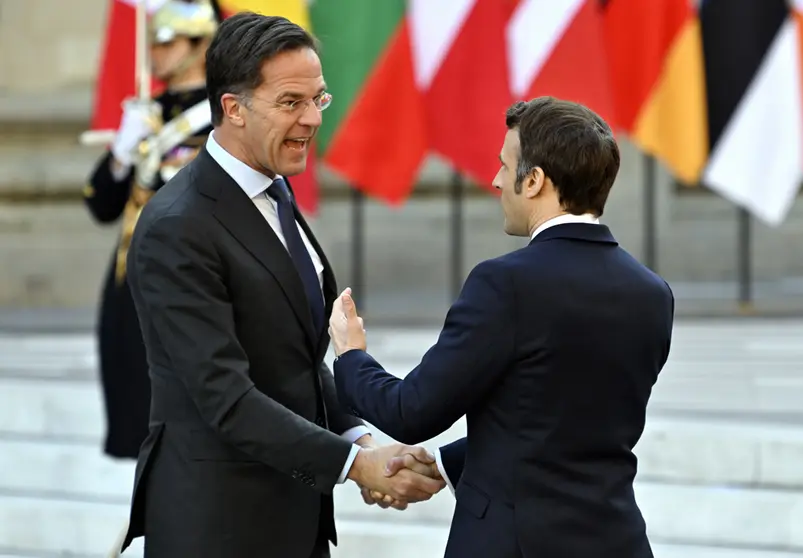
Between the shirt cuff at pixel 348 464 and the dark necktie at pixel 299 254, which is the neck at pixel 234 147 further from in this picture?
the shirt cuff at pixel 348 464

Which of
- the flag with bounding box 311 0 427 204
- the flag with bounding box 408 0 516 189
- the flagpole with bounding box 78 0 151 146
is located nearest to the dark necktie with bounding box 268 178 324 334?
the flagpole with bounding box 78 0 151 146

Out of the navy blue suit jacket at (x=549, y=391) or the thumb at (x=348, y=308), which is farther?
the thumb at (x=348, y=308)

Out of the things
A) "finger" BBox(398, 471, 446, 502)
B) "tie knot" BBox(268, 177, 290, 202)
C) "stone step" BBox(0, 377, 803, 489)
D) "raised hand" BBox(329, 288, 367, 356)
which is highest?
"tie knot" BBox(268, 177, 290, 202)

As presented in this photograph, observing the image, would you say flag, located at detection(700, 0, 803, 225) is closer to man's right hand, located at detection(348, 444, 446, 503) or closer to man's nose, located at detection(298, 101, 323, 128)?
man's right hand, located at detection(348, 444, 446, 503)

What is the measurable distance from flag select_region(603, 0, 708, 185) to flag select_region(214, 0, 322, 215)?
177 centimetres

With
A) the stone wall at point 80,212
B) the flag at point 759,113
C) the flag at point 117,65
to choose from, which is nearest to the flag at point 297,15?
the flag at point 117,65

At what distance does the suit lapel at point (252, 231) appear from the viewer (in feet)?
7.56

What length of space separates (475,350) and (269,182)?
0.53 metres

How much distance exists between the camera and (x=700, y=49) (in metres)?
7.45

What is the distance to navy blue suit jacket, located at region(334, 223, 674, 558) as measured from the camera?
215 centimetres

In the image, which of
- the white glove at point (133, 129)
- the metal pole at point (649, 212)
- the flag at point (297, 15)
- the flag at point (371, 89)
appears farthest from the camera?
the metal pole at point (649, 212)

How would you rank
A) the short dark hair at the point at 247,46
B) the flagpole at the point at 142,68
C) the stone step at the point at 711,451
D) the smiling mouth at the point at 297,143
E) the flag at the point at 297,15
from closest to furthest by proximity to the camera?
the short dark hair at the point at 247,46
the smiling mouth at the point at 297,143
the flagpole at the point at 142,68
the stone step at the point at 711,451
the flag at the point at 297,15

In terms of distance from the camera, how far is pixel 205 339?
7.29 feet

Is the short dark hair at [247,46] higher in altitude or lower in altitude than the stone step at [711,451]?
higher
